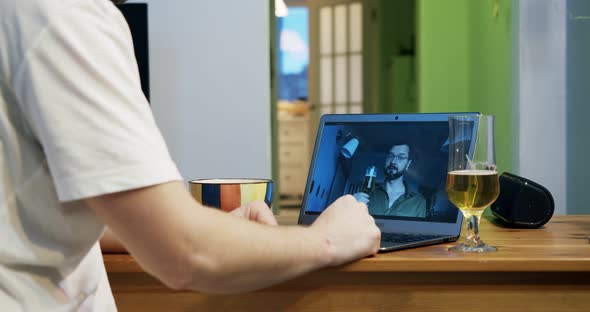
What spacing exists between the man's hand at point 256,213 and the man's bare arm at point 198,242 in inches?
9.9

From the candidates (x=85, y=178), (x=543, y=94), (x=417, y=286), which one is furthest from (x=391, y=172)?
(x=543, y=94)

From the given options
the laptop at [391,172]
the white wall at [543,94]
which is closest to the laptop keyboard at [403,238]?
the laptop at [391,172]

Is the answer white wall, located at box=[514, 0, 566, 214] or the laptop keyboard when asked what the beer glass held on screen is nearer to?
the laptop keyboard

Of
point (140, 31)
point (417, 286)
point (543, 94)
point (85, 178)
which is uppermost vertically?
point (140, 31)

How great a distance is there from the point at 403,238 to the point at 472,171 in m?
0.17

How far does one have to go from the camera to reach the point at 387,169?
1.30m

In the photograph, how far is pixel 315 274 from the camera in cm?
109

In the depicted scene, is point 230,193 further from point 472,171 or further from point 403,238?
point 472,171

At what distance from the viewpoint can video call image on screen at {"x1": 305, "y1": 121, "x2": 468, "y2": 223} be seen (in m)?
1.26

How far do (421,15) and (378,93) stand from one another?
214 cm

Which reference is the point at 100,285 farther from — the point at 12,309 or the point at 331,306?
the point at 331,306

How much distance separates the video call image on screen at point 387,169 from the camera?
1.26 m

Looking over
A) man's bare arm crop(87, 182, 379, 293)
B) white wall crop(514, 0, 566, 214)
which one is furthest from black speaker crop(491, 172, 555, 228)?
white wall crop(514, 0, 566, 214)

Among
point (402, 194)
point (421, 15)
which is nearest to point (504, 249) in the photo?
point (402, 194)
